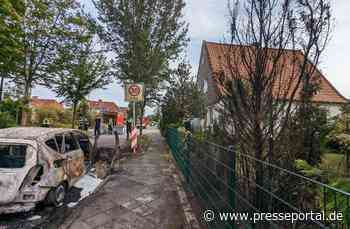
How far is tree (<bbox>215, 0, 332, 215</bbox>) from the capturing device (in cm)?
301

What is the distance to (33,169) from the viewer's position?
3672 millimetres

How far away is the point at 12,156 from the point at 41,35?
10.9 metres

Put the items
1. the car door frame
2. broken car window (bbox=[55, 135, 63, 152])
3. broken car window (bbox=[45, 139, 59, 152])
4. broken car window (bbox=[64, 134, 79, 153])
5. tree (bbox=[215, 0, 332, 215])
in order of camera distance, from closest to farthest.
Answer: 1. tree (bbox=[215, 0, 332, 215])
2. broken car window (bbox=[45, 139, 59, 152])
3. broken car window (bbox=[55, 135, 63, 152])
4. the car door frame
5. broken car window (bbox=[64, 134, 79, 153])

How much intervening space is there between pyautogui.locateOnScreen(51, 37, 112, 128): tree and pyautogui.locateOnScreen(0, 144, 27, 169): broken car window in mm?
10779

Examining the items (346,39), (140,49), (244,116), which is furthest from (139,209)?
(140,49)

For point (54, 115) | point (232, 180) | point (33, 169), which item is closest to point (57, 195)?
point (33, 169)

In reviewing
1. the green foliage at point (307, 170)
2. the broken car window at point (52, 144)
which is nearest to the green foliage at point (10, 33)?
the broken car window at point (52, 144)

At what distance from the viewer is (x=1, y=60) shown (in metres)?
10.2

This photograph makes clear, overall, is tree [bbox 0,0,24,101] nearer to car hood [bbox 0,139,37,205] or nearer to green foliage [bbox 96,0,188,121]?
green foliage [bbox 96,0,188,121]

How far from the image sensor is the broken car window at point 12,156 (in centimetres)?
385

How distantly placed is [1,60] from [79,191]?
9.12 meters

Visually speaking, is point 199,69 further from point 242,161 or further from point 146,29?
point 242,161

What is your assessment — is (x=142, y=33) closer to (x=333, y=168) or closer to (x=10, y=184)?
(x=10, y=184)

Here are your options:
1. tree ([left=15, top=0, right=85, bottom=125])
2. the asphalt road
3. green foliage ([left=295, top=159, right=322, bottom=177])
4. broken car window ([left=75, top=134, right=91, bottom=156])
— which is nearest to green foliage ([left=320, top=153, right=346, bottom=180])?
green foliage ([left=295, top=159, right=322, bottom=177])
